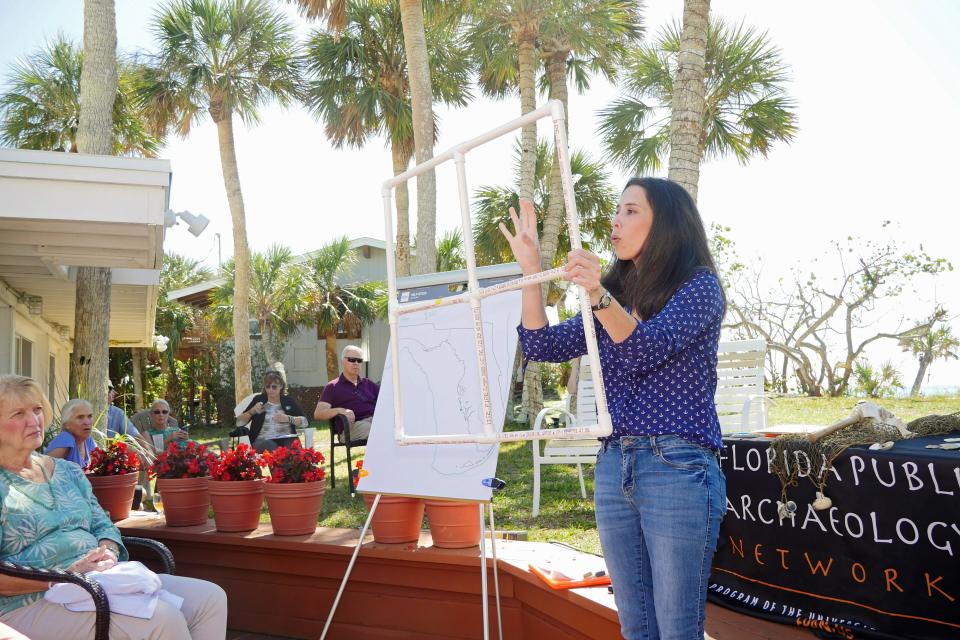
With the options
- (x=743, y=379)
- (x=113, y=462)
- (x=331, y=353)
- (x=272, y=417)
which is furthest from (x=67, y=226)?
(x=331, y=353)

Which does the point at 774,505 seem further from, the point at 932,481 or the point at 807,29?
the point at 807,29

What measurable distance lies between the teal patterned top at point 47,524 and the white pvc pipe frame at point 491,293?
141 cm

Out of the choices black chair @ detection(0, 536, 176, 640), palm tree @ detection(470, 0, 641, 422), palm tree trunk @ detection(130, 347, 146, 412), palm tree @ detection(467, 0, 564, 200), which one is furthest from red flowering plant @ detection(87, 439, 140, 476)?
palm tree trunk @ detection(130, 347, 146, 412)

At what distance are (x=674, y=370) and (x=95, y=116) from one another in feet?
20.9

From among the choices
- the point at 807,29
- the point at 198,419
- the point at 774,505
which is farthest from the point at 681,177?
the point at 198,419

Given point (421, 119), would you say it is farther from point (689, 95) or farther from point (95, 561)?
point (95, 561)

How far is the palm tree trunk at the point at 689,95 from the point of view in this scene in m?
5.98

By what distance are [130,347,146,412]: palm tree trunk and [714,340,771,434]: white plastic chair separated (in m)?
16.1

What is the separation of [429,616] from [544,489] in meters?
3.26

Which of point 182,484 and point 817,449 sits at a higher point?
point 817,449

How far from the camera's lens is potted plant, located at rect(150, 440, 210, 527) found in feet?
14.6

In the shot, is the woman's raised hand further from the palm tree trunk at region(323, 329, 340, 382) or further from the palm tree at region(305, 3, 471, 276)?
the palm tree trunk at region(323, 329, 340, 382)

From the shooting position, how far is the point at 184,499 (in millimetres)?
4473

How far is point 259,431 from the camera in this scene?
7.71 m
